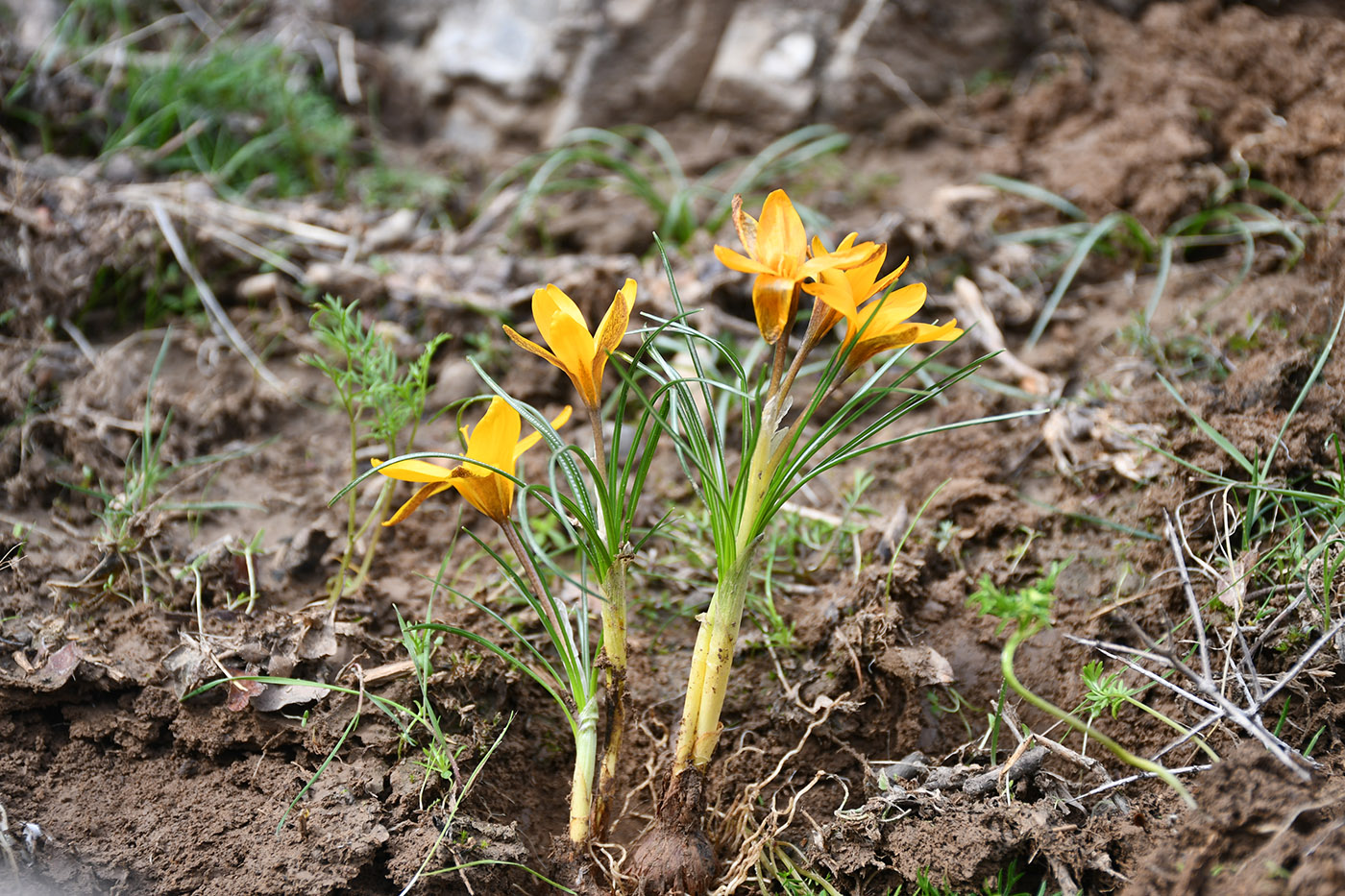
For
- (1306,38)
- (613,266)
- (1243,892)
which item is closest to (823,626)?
(1243,892)

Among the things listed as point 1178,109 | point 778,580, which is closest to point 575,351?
point 778,580

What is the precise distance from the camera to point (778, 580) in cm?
200

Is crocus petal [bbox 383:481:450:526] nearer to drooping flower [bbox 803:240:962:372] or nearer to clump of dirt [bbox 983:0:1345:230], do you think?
drooping flower [bbox 803:240:962:372]

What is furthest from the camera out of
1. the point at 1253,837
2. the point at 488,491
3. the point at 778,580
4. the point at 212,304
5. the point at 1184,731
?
the point at 212,304

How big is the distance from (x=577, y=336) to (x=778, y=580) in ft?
3.00

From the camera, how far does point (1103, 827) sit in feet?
4.57

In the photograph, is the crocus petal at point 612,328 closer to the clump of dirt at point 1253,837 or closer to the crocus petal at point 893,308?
the crocus petal at point 893,308

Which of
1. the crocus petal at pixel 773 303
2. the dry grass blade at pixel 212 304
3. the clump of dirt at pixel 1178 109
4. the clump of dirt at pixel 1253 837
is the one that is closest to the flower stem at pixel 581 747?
the crocus petal at pixel 773 303

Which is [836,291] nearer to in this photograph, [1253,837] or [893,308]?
[893,308]

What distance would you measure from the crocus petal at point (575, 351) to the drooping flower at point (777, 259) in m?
0.25

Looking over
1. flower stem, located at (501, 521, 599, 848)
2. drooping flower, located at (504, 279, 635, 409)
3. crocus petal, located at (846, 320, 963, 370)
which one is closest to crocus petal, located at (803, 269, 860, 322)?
crocus petal, located at (846, 320, 963, 370)

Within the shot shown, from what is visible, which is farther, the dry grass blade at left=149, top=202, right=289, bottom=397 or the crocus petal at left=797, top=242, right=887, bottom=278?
the dry grass blade at left=149, top=202, right=289, bottom=397

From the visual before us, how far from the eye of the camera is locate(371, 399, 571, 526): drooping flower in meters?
1.34

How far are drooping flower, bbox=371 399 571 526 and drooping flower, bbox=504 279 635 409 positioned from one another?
0.06m
